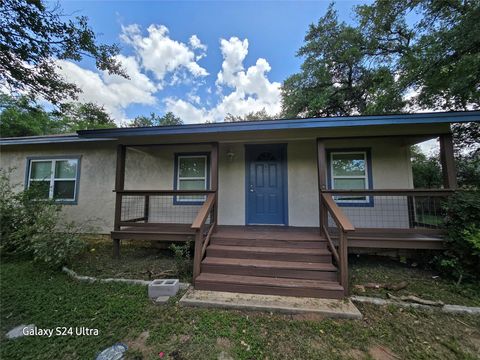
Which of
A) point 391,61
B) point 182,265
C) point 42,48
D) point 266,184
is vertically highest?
point 391,61

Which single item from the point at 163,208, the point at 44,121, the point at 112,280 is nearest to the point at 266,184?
the point at 163,208

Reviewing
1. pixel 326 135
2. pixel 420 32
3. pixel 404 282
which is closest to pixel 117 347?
pixel 404 282

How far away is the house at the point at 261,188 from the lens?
136 inches

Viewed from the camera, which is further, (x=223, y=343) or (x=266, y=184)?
(x=266, y=184)

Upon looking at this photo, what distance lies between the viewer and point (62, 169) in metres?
6.25

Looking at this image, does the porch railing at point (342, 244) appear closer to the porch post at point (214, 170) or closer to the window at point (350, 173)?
the window at point (350, 173)

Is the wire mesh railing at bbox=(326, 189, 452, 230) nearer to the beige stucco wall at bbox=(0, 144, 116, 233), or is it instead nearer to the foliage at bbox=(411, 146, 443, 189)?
the beige stucco wall at bbox=(0, 144, 116, 233)

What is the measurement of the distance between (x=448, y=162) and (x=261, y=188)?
372cm

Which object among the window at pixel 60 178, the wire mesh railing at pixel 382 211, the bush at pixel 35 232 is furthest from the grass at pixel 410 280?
the window at pixel 60 178

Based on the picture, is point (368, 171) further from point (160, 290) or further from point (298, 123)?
point (160, 290)

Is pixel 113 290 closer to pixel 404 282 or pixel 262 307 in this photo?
pixel 262 307

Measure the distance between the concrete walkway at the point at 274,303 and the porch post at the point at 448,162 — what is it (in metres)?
3.01

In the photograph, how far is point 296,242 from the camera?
3814 mm

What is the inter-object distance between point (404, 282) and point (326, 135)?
115 inches
